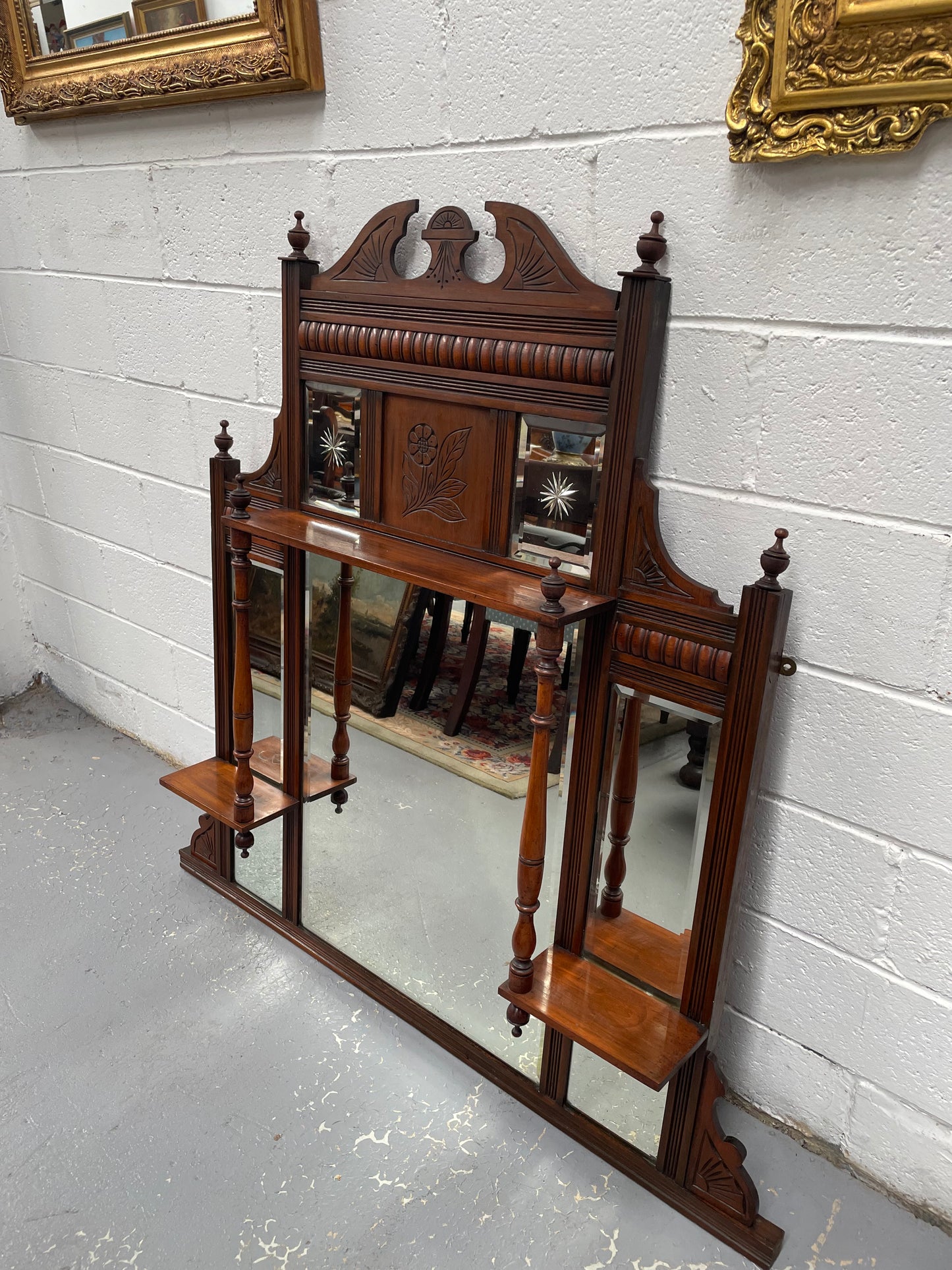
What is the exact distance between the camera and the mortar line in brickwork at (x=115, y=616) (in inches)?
78.7

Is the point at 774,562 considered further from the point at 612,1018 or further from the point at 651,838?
the point at 612,1018

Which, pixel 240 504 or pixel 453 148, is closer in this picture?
pixel 453 148

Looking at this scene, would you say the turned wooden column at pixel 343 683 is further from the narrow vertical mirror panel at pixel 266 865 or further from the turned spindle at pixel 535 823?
the turned spindle at pixel 535 823

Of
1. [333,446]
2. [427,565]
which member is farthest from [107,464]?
[427,565]

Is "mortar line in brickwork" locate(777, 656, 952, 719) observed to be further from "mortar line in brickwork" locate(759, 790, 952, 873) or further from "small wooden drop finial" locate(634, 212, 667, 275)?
"small wooden drop finial" locate(634, 212, 667, 275)

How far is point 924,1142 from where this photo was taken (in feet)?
3.74

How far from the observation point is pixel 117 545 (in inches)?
82.3

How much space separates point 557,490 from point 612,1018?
680 millimetres

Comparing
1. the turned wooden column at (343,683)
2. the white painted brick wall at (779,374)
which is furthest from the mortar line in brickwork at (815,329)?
the turned wooden column at (343,683)

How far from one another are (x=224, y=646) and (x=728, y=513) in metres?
1.02

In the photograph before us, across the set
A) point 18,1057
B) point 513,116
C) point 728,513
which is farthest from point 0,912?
point 513,116

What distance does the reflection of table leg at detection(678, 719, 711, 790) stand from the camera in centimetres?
109

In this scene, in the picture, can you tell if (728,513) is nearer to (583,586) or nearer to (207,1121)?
(583,586)

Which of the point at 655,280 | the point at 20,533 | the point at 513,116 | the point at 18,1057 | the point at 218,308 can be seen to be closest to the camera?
the point at 655,280
